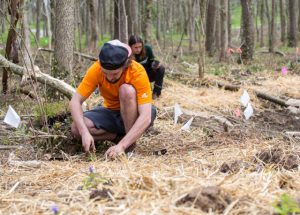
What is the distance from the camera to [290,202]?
6.83 ft

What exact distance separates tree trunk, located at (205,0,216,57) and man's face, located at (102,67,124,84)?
1007 centimetres

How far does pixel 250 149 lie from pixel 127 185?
4.82ft

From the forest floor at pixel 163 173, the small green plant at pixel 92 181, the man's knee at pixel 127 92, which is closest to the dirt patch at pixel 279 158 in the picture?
the forest floor at pixel 163 173

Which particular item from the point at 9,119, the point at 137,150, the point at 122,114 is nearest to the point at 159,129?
the point at 137,150

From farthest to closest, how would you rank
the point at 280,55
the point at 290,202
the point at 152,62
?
the point at 280,55, the point at 152,62, the point at 290,202

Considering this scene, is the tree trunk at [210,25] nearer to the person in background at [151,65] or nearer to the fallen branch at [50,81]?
the person in background at [151,65]

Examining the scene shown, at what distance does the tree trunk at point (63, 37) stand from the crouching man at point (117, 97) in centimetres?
235

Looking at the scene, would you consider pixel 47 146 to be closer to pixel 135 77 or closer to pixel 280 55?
pixel 135 77

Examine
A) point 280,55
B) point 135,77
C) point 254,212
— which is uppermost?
point 135,77

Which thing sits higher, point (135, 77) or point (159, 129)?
point (135, 77)

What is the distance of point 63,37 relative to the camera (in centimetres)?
612

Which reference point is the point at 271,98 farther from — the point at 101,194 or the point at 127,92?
the point at 101,194

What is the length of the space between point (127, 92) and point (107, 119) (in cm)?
43

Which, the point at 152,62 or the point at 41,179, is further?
the point at 152,62
